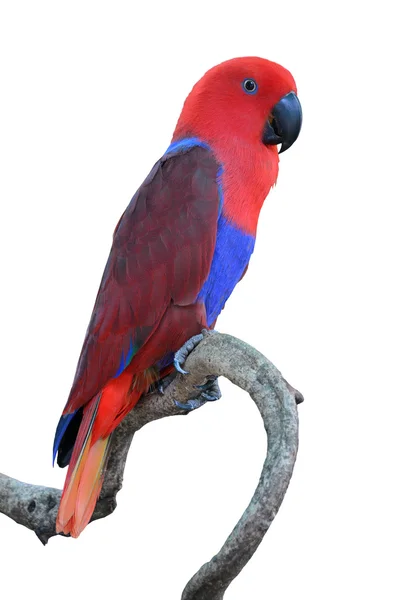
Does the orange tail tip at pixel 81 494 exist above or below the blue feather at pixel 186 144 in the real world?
below

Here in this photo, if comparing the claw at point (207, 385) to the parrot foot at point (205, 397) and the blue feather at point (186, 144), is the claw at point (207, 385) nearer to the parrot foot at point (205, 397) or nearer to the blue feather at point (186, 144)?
the parrot foot at point (205, 397)

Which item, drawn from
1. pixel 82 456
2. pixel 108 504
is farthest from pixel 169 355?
pixel 108 504

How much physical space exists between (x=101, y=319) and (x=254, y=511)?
0.80 meters

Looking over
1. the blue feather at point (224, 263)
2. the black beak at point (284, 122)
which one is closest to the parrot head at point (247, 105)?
the black beak at point (284, 122)

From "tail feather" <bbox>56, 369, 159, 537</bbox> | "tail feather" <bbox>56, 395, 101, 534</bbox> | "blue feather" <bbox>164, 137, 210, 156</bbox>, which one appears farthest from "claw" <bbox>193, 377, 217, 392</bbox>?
"blue feather" <bbox>164, 137, 210, 156</bbox>

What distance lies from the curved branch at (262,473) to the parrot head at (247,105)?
603 millimetres

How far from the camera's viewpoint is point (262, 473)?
6.23 feet

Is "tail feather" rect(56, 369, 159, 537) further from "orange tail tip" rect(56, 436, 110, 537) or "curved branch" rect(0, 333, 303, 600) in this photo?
"curved branch" rect(0, 333, 303, 600)

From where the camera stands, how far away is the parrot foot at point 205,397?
245cm

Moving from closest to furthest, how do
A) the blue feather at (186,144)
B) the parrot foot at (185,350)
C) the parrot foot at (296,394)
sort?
the parrot foot at (296,394) → the parrot foot at (185,350) → the blue feather at (186,144)

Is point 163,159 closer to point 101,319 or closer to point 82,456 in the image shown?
point 101,319

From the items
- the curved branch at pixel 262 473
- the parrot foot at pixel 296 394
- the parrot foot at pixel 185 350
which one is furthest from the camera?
the parrot foot at pixel 185 350

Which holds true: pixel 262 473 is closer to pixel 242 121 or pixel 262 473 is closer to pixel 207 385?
pixel 207 385

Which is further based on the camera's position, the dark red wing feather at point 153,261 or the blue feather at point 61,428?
the blue feather at point 61,428
